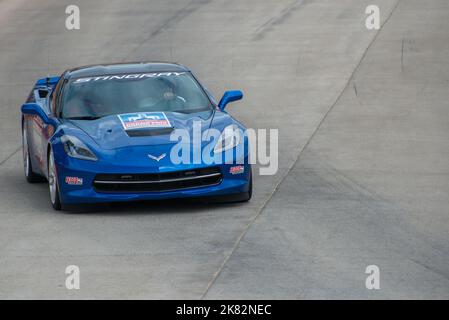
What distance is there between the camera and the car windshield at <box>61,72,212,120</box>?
1248 centimetres

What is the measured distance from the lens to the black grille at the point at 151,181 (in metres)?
11.4

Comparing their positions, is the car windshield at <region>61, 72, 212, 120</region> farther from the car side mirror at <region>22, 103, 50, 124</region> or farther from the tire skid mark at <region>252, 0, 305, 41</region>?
the tire skid mark at <region>252, 0, 305, 41</region>

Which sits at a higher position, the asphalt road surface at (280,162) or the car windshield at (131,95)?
the car windshield at (131,95)

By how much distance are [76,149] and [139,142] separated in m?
0.58

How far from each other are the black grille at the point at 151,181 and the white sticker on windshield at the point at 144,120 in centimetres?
62

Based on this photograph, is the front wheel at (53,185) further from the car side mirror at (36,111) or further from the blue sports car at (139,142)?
the car side mirror at (36,111)

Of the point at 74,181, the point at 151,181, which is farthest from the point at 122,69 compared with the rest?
the point at 151,181

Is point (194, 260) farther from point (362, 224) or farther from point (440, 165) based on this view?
point (440, 165)

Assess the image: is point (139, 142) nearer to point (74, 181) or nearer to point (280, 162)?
point (74, 181)

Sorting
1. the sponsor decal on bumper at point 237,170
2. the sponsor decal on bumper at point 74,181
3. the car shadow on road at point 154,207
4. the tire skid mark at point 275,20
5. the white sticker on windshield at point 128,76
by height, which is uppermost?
the white sticker on windshield at point 128,76

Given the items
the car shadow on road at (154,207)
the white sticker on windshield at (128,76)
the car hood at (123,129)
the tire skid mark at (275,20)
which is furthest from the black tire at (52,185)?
the tire skid mark at (275,20)
